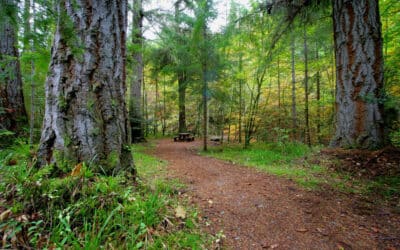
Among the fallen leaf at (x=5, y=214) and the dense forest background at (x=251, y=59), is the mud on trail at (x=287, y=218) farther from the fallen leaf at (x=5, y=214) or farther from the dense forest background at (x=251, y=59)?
the dense forest background at (x=251, y=59)

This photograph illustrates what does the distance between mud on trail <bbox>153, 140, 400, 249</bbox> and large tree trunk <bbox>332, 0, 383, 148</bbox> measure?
1922mm

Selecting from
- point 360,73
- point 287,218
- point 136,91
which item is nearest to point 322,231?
point 287,218

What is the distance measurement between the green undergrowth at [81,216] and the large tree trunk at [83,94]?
0.67 feet

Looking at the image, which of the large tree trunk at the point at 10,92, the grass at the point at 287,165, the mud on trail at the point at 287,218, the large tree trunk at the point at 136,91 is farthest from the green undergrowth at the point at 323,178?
the large tree trunk at the point at 136,91

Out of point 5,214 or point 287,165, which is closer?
point 5,214

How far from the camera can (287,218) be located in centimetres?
204

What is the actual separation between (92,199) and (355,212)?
2.74 m

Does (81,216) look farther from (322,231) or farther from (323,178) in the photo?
(323,178)

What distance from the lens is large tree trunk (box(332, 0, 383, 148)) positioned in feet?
11.8

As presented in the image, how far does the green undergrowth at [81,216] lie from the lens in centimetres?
125

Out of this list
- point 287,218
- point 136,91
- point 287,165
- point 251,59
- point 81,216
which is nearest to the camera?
point 81,216

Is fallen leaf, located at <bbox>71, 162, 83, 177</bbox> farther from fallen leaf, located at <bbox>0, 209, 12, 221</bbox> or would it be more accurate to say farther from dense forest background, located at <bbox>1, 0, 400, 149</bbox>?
Answer: dense forest background, located at <bbox>1, 0, 400, 149</bbox>

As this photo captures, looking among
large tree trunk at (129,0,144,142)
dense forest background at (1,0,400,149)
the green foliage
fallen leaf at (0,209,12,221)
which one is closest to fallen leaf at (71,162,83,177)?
fallen leaf at (0,209,12,221)

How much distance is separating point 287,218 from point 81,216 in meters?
1.99
